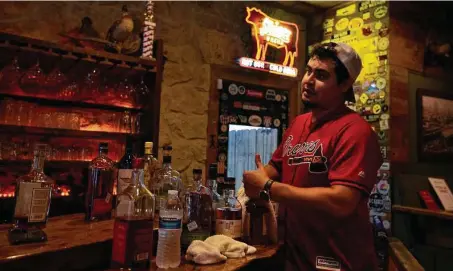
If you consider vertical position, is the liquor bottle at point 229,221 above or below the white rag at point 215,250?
above

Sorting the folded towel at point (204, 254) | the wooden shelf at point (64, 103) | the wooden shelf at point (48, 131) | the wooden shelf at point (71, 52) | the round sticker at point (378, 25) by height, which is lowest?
the folded towel at point (204, 254)

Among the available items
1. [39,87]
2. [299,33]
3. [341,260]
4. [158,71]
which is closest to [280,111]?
[299,33]

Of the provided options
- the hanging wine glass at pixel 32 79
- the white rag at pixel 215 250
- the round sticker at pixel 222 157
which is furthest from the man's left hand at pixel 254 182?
the round sticker at pixel 222 157

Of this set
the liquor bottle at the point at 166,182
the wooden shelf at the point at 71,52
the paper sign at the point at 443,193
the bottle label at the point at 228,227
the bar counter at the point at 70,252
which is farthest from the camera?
the paper sign at the point at 443,193

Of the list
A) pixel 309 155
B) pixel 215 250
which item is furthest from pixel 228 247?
pixel 309 155

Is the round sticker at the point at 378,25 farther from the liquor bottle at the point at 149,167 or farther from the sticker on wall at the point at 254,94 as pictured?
the liquor bottle at the point at 149,167

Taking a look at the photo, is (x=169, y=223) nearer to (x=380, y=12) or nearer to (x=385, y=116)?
(x=385, y=116)

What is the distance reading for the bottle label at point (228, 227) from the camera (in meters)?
1.54

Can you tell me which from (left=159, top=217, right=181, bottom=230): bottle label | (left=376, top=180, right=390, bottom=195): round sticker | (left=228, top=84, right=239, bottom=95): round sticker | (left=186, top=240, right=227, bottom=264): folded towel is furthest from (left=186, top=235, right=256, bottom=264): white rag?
(left=228, top=84, right=239, bottom=95): round sticker

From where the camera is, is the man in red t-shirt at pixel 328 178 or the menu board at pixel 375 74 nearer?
the man in red t-shirt at pixel 328 178

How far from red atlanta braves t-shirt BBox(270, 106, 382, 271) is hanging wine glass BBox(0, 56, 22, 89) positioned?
6.75ft

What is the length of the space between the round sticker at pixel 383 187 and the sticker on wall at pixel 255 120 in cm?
142

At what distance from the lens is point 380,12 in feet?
11.9

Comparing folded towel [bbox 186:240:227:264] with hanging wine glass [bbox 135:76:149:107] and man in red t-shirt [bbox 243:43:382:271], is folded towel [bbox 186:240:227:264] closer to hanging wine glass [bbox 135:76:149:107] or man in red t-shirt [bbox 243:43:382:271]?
man in red t-shirt [bbox 243:43:382:271]
